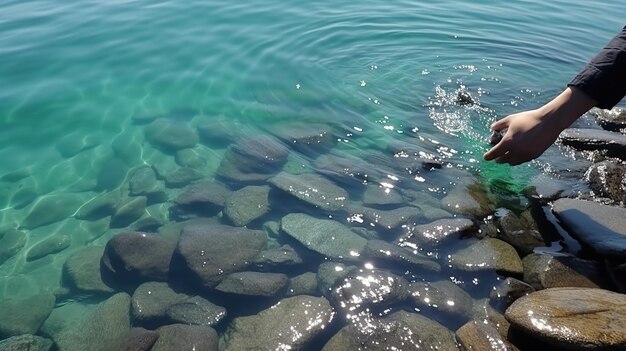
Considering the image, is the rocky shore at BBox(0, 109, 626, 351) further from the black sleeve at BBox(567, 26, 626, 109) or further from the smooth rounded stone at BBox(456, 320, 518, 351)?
the black sleeve at BBox(567, 26, 626, 109)

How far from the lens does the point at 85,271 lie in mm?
5168

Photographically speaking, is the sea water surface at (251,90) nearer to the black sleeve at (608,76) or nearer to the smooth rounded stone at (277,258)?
the smooth rounded stone at (277,258)

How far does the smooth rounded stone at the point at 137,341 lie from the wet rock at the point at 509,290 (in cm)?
308

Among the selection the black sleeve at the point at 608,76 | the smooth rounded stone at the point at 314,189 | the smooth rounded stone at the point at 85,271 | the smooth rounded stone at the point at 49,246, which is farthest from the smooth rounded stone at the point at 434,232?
the smooth rounded stone at the point at 49,246

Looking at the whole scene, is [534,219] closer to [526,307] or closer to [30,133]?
[526,307]

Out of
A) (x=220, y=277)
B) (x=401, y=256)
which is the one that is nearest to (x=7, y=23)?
(x=220, y=277)

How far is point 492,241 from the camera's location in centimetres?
478

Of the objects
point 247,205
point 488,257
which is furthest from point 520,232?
point 247,205

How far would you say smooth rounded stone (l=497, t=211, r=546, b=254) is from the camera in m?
4.77

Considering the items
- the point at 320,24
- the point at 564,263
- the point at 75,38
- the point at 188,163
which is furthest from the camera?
the point at 320,24

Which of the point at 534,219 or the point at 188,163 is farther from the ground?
the point at 534,219

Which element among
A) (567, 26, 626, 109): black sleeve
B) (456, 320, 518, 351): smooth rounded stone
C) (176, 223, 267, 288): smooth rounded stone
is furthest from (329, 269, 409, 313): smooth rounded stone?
(567, 26, 626, 109): black sleeve

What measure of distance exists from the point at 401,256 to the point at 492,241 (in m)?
0.96

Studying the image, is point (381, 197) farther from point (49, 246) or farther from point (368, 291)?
point (49, 246)
